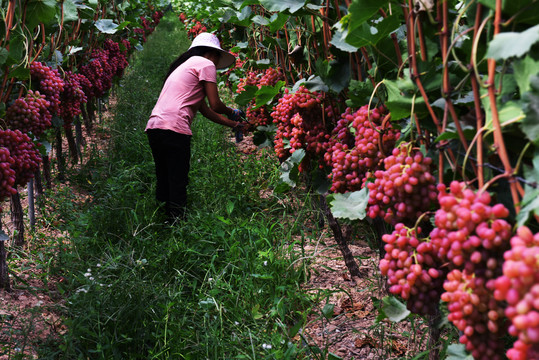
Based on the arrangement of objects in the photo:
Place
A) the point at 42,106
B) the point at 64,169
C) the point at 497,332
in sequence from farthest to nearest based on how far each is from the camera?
1. the point at 64,169
2. the point at 42,106
3. the point at 497,332

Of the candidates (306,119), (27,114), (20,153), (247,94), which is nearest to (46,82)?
(27,114)

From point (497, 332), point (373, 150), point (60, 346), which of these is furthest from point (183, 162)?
point (497, 332)

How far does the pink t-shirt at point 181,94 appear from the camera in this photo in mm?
4027

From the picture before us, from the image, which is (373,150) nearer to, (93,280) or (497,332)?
(497,332)

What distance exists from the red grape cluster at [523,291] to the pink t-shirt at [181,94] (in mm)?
3388

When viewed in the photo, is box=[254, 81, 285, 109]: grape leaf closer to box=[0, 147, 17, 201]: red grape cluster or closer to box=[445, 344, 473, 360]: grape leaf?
box=[0, 147, 17, 201]: red grape cluster

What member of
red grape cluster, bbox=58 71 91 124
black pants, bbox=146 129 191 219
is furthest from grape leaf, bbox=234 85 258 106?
red grape cluster, bbox=58 71 91 124

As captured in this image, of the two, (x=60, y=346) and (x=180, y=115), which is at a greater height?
(x=180, y=115)

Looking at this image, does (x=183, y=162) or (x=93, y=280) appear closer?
(x=93, y=280)

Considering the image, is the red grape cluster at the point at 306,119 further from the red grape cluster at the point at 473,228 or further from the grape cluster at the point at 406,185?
the red grape cluster at the point at 473,228

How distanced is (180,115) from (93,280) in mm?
1681

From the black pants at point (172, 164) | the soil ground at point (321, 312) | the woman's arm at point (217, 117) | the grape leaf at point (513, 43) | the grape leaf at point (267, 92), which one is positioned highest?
the grape leaf at point (513, 43)

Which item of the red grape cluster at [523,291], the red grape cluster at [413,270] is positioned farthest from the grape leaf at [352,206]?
the red grape cluster at [523,291]

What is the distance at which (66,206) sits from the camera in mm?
4285
